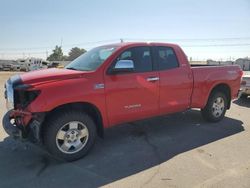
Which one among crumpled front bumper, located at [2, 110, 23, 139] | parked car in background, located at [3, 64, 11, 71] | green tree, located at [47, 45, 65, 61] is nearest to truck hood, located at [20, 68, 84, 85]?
crumpled front bumper, located at [2, 110, 23, 139]

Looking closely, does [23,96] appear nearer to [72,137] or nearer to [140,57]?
[72,137]

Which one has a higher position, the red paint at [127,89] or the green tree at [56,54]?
the green tree at [56,54]

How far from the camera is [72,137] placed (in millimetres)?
4746

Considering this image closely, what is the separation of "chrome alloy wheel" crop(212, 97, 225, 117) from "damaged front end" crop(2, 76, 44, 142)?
173 inches

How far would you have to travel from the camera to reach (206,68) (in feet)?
22.3

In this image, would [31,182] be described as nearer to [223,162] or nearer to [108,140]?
[108,140]

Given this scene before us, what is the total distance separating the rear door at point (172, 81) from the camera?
19.2 ft

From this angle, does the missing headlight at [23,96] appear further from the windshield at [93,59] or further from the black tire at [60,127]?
the windshield at [93,59]

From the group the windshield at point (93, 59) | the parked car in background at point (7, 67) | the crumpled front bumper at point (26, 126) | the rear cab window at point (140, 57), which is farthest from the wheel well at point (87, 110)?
the parked car in background at point (7, 67)

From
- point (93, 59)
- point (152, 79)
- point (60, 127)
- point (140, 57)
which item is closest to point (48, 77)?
point (60, 127)

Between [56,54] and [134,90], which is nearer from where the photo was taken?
[134,90]

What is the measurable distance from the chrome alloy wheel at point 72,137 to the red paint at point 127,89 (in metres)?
0.41

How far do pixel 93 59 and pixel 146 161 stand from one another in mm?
2152

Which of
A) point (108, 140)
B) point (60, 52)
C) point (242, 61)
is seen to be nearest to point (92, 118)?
point (108, 140)
